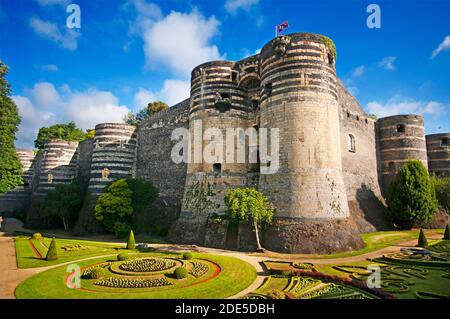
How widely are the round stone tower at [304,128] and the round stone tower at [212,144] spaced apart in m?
4.24

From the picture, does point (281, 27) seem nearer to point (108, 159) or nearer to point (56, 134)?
point (108, 159)

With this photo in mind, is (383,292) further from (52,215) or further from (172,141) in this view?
(52,215)

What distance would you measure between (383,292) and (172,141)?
86.5ft

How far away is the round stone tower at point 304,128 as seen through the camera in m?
19.7

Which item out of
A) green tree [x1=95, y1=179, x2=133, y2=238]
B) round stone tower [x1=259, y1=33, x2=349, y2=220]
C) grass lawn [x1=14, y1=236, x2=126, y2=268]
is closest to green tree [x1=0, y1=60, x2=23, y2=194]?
grass lawn [x1=14, y1=236, x2=126, y2=268]

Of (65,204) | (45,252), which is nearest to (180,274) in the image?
(45,252)

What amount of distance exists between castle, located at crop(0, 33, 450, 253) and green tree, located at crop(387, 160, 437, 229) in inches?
65.6

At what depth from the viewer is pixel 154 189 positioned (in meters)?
32.9

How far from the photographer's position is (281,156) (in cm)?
2086

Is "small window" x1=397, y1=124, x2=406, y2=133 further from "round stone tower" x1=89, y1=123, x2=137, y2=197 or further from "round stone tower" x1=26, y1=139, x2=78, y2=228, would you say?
"round stone tower" x1=26, y1=139, x2=78, y2=228

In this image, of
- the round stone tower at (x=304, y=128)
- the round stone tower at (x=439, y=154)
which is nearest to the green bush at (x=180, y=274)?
the round stone tower at (x=304, y=128)

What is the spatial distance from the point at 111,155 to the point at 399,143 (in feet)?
116

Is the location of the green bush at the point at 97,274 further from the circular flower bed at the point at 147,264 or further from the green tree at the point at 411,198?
the green tree at the point at 411,198
